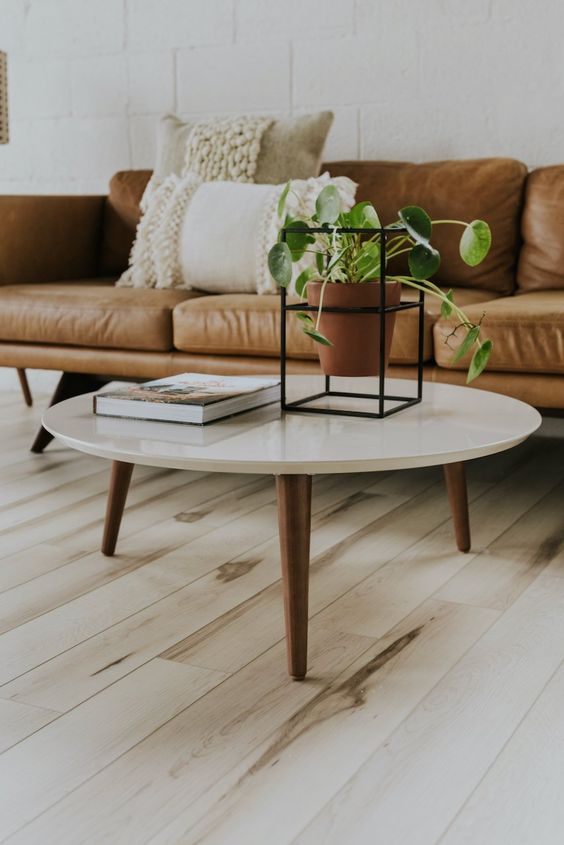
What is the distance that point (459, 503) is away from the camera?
1.99 m

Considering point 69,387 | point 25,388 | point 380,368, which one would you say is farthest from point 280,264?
point 25,388

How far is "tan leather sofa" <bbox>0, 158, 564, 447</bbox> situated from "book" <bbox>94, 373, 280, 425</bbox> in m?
0.65

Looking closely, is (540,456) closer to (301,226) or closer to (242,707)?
(301,226)

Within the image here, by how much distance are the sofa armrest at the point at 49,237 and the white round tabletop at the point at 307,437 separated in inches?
54.3

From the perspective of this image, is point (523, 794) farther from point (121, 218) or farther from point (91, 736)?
point (121, 218)

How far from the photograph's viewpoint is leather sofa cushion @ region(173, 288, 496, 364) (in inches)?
90.3

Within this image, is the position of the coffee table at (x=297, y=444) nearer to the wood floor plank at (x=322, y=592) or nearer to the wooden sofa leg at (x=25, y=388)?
the wood floor plank at (x=322, y=592)

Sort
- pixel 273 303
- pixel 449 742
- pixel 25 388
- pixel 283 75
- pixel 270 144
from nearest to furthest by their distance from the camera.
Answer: pixel 449 742, pixel 273 303, pixel 270 144, pixel 283 75, pixel 25 388

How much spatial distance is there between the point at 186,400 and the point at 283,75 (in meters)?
2.08

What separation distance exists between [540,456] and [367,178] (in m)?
0.94

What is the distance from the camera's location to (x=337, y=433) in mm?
1545

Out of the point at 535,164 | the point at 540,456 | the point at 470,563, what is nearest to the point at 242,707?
the point at 470,563

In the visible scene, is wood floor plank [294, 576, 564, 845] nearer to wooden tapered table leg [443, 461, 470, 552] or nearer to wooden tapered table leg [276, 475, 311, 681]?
wooden tapered table leg [276, 475, 311, 681]

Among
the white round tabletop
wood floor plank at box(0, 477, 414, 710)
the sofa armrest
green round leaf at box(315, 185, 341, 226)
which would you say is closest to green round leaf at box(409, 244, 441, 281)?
green round leaf at box(315, 185, 341, 226)
